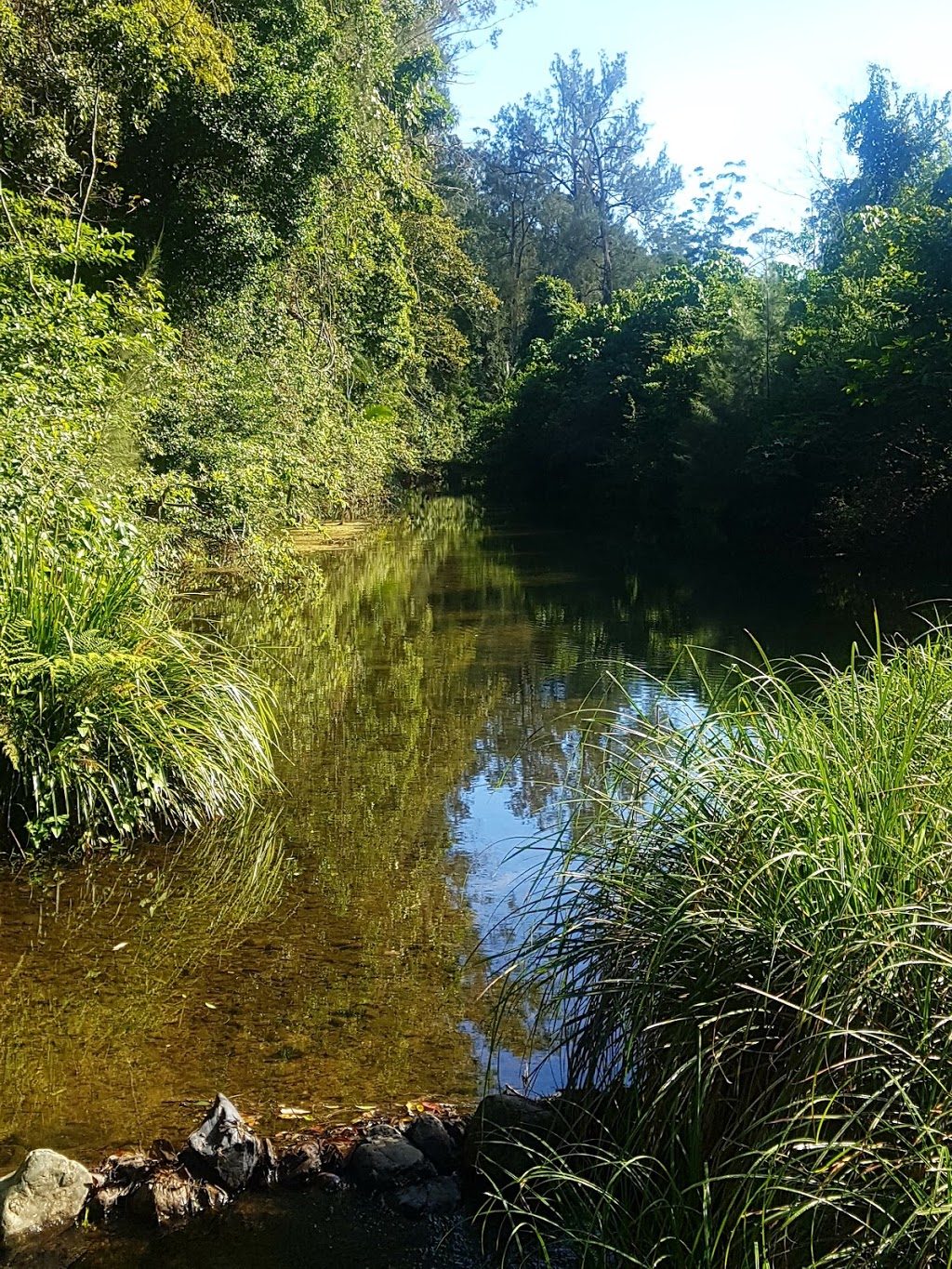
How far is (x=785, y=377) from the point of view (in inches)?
870

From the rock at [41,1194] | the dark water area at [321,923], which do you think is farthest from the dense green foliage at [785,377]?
the rock at [41,1194]

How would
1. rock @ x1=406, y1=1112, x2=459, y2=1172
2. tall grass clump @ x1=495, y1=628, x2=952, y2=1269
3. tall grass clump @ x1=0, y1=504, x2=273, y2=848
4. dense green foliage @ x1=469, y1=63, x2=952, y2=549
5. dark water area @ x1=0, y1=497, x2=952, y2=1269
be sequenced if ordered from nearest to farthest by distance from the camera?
tall grass clump @ x1=495, y1=628, x2=952, y2=1269 < rock @ x1=406, y1=1112, x2=459, y2=1172 < dark water area @ x1=0, y1=497, x2=952, y2=1269 < tall grass clump @ x1=0, y1=504, x2=273, y2=848 < dense green foliage @ x1=469, y1=63, x2=952, y2=549

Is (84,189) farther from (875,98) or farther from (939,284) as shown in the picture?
(875,98)

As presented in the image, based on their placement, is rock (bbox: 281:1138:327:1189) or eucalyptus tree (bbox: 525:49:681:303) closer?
rock (bbox: 281:1138:327:1189)

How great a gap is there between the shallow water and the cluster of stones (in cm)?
25

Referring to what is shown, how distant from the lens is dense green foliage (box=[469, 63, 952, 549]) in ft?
55.8

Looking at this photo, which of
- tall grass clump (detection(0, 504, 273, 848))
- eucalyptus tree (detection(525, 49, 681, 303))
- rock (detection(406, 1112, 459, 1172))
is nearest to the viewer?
rock (detection(406, 1112, 459, 1172))

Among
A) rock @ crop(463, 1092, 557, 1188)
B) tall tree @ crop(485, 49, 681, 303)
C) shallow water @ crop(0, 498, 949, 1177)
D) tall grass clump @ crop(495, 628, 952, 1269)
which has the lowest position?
shallow water @ crop(0, 498, 949, 1177)

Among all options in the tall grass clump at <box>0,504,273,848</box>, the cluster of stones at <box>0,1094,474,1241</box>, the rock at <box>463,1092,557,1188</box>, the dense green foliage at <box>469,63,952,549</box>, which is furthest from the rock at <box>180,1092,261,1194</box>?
the dense green foliage at <box>469,63,952,549</box>

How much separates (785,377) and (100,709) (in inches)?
753

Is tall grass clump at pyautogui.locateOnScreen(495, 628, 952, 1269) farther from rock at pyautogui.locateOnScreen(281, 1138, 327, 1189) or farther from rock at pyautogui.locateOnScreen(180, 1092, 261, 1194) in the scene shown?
rock at pyautogui.locateOnScreen(180, 1092, 261, 1194)

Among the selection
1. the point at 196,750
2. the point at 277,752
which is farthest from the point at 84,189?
the point at 196,750

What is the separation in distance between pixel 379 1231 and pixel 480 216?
56576mm

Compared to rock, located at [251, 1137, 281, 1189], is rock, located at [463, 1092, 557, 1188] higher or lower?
higher
